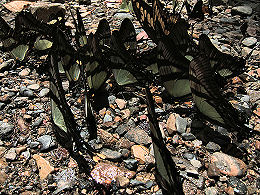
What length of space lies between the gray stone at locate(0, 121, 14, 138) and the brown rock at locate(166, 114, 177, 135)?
1.05m

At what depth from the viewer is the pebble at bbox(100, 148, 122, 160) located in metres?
1.61

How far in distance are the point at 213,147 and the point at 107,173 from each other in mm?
670

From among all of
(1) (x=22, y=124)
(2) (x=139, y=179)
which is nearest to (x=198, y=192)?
(2) (x=139, y=179)

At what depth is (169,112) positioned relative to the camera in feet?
6.29

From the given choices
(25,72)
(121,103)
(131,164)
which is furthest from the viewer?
(25,72)

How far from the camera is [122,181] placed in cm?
148

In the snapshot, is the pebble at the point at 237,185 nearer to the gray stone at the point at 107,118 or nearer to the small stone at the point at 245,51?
the gray stone at the point at 107,118

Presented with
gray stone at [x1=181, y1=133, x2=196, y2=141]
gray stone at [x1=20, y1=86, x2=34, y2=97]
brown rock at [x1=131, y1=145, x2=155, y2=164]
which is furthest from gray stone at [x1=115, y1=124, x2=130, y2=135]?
gray stone at [x1=20, y1=86, x2=34, y2=97]

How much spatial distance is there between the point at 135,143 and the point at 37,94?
0.92 meters

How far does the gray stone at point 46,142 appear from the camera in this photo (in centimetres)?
169

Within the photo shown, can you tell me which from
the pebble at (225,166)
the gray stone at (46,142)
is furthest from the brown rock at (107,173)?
the pebble at (225,166)

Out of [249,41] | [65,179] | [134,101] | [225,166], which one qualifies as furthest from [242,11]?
[65,179]

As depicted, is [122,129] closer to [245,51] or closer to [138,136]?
[138,136]

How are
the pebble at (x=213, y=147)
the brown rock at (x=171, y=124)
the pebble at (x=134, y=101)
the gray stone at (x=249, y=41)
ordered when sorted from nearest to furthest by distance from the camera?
the pebble at (x=213, y=147), the brown rock at (x=171, y=124), the pebble at (x=134, y=101), the gray stone at (x=249, y=41)
